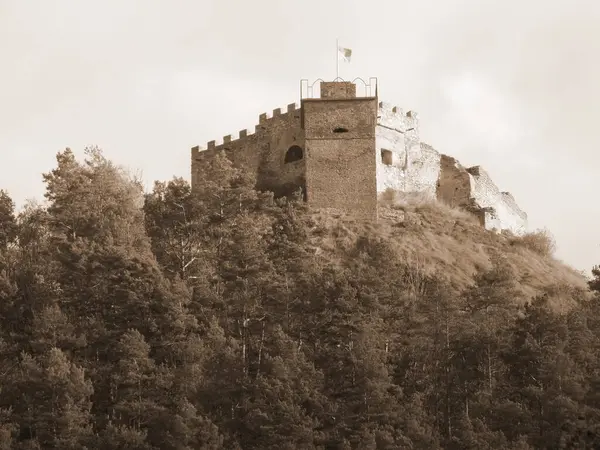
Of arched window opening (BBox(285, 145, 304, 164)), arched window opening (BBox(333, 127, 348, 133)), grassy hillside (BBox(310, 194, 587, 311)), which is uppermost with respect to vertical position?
arched window opening (BBox(333, 127, 348, 133))

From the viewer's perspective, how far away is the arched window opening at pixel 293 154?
52.7m

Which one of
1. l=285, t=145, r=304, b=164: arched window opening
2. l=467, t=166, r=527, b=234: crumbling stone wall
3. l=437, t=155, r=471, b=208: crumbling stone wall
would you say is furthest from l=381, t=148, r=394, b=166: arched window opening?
l=467, t=166, r=527, b=234: crumbling stone wall

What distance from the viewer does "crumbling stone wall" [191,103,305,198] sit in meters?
52.6

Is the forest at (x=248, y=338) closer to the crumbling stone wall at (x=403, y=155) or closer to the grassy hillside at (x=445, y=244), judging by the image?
the grassy hillside at (x=445, y=244)

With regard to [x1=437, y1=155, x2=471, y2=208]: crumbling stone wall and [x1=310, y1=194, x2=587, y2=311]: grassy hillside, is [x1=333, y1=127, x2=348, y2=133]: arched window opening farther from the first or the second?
[x1=437, y1=155, x2=471, y2=208]: crumbling stone wall

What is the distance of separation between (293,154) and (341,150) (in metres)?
2.30

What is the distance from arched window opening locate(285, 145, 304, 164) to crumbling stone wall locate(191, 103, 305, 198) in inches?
5.3

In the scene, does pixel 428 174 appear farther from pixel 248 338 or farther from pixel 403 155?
pixel 248 338

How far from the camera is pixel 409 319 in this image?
42.6 meters

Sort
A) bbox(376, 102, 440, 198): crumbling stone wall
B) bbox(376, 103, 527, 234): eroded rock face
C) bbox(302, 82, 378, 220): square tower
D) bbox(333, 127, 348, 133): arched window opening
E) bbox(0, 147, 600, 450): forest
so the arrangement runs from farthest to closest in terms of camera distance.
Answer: bbox(376, 103, 527, 234): eroded rock face < bbox(376, 102, 440, 198): crumbling stone wall < bbox(333, 127, 348, 133): arched window opening < bbox(302, 82, 378, 220): square tower < bbox(0, 147, 600, 450): forest

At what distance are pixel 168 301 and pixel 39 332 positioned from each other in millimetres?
4171

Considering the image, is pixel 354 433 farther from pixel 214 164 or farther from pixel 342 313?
pixel 214 164

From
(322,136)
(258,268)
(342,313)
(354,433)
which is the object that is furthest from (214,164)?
(354,433)

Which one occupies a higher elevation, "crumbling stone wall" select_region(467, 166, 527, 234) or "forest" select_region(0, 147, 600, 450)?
"crumbling stone wall" select_region(467, 166, 527, 234)
